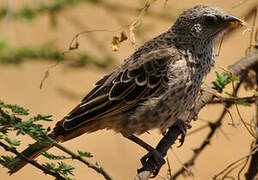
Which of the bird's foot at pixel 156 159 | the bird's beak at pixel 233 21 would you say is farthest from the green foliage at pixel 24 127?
the bird's beak at pixel 233 21

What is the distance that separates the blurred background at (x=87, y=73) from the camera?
559 cm

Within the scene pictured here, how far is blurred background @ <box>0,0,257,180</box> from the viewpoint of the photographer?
18.3 ft

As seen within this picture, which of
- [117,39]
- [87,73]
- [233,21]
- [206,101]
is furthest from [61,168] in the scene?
[87,73]

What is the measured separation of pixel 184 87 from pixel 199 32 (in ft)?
1.79

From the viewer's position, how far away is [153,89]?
4.02 meters

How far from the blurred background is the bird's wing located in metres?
1.23

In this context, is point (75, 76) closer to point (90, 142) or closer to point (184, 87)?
point (90, 142)

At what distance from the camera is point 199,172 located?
813 cm

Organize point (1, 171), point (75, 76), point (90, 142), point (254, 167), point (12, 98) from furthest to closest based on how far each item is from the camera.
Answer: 1. point (75, 76)
2. point (12, 98)
3. point (90, 142)
4. point (1, 171)
5. point (254, 167)

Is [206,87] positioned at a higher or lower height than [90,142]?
lower

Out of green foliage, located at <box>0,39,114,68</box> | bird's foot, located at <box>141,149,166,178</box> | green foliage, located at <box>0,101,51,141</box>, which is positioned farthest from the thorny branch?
green foliage, located at <box>0,39,114,68</box>

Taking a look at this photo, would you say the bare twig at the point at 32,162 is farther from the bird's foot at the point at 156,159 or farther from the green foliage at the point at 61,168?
the bird's foot at the point at 156,159

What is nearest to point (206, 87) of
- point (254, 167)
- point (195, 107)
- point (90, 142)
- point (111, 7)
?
point (195, 107)

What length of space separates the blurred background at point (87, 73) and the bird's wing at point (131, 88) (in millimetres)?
1233
